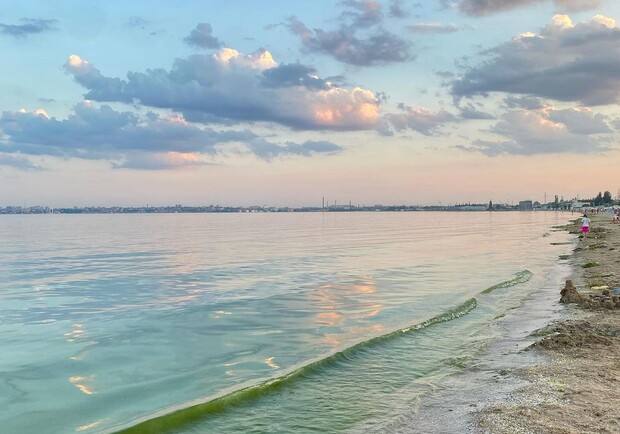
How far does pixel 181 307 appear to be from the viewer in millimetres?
21312

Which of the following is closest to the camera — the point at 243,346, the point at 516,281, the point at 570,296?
the point at 243,346

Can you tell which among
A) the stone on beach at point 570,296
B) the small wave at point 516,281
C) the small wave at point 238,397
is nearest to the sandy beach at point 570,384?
the stone on beach at point 570,296

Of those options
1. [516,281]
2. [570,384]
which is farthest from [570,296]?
[570,384]

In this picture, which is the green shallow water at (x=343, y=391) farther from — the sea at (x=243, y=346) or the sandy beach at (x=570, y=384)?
the sandy beach at (x=570, y=384)

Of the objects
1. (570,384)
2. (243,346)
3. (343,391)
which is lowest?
(243,346)

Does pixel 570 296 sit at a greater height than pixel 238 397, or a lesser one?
greater

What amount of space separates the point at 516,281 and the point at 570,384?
18230mm

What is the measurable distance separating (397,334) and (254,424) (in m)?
7.41

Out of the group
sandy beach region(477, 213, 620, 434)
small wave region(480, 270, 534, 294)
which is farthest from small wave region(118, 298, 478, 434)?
small wave region(480, 270, 534, 294)

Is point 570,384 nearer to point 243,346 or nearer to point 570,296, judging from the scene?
point 243,346

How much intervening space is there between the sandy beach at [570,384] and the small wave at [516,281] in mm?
7789

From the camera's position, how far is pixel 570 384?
31.4 feet

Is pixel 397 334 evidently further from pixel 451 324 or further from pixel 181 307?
pixel 181 307

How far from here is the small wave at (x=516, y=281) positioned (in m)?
24.5
